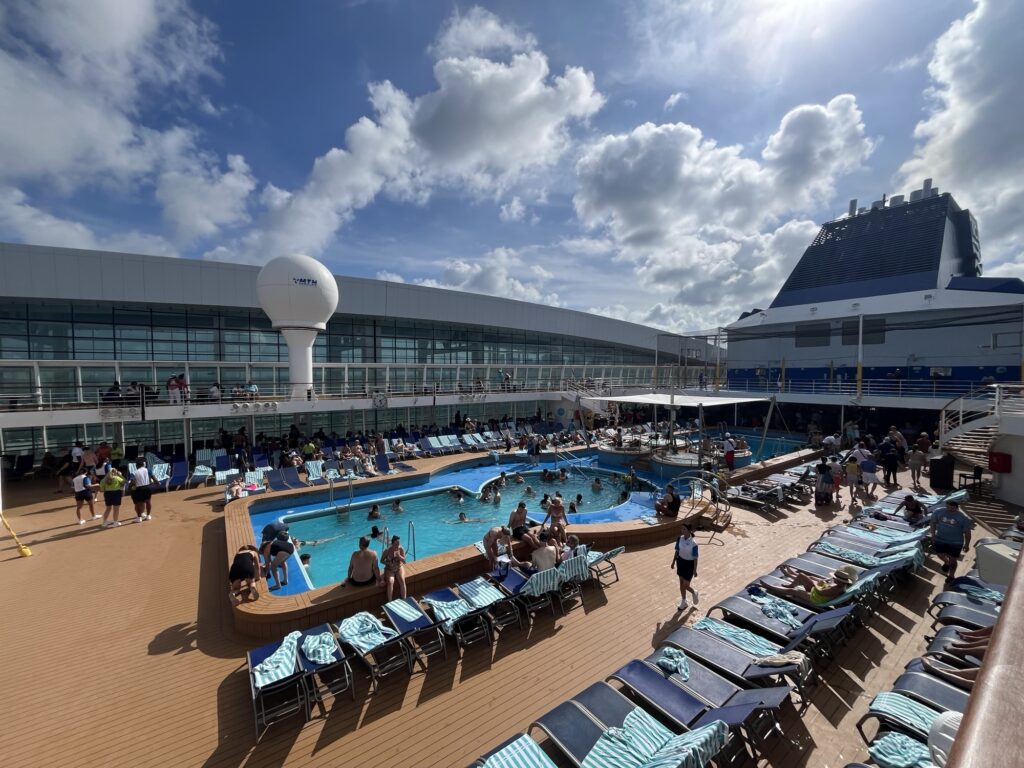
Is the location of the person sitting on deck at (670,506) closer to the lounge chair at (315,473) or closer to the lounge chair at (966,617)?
the lounge chair at (966,617)

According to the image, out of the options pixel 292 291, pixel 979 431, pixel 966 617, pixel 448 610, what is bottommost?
pixel 448 610

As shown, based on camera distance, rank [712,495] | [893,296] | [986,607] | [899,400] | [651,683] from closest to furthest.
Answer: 1. [651,683]
2. [986,607]
3. [712,495]
4. [899,400]
5. [893,296]

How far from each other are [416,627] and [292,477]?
29.3 feet

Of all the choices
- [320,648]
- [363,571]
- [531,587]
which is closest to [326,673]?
[320,648]

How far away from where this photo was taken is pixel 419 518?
11297 millimetres

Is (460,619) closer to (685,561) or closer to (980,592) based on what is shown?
(685,561)

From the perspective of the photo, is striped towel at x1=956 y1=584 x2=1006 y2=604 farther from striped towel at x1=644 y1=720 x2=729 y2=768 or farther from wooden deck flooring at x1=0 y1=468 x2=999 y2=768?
striped towel at x1=644 y1=720 x2=729 y2=768

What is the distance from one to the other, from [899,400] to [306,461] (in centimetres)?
2248

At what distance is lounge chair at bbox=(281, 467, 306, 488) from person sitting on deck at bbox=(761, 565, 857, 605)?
1100 cm

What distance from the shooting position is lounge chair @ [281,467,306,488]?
1210 cm

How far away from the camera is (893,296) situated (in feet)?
72.8

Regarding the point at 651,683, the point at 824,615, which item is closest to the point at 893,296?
the point at 824,615

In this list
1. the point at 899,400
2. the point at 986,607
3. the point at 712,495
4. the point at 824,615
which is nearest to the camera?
the point at 824,615

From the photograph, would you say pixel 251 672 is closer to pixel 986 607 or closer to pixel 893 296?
pixel 986 607
